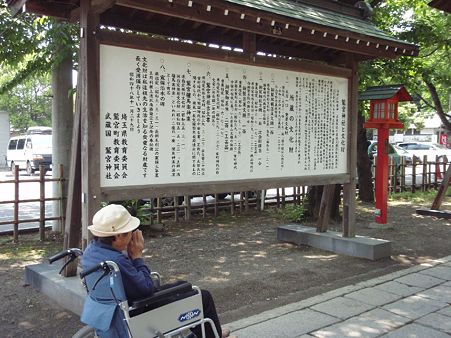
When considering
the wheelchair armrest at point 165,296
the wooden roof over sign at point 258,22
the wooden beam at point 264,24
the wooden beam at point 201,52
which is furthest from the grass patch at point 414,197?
the wheelchair armrest at point 165,296

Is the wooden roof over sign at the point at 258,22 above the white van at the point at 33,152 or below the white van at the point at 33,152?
above

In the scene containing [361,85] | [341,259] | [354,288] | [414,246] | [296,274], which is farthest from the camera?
[361,85]

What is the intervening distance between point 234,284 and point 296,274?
3.13ft

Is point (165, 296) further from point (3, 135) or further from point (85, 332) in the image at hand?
point (3, 135)

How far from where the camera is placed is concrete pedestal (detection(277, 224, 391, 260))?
685 cm

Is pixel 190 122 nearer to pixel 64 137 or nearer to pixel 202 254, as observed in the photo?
pixel 202 254

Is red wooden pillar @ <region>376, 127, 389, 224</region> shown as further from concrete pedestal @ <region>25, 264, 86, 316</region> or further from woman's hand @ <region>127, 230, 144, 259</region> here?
woman's hand @ <region>127, 230, 144, 259</region>

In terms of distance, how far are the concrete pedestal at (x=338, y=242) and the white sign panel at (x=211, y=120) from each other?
43.5 inches

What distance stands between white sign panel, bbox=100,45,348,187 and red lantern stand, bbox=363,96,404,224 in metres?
2.25

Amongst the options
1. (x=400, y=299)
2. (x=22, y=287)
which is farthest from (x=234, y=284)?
(x=22, y=287)

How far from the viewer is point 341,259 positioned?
6949mm

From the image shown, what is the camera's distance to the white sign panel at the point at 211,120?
15.0 ft

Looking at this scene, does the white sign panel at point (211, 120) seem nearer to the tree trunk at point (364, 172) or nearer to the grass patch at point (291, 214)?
the grass patch at point (291, 214)

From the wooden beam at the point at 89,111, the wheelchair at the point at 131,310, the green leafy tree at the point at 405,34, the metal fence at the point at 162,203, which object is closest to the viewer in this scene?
the wheelchair at the point at 131,310
